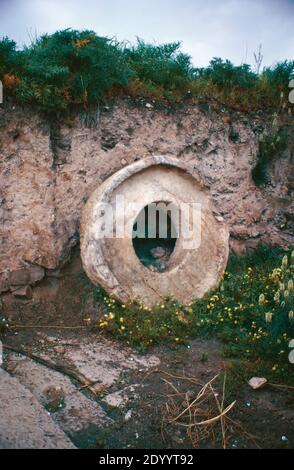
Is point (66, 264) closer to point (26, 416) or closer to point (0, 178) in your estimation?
point (0, 178)

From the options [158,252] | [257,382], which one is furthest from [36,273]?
[257,382]

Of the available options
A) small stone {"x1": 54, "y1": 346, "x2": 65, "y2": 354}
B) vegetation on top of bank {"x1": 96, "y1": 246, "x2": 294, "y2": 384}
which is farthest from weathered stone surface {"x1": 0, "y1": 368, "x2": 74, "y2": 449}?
vegetation on top of bank {"x1": 96, "y1": 246, "x2": 294, "y2": 384}

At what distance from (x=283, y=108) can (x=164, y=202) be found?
2.62 meters

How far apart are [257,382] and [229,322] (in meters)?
0.83

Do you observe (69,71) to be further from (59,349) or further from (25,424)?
(25,424)

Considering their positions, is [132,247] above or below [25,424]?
above

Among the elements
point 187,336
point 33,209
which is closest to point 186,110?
point 33,209

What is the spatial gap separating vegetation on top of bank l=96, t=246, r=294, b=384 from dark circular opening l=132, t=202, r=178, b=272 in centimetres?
87

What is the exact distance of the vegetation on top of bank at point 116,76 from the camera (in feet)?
11.9

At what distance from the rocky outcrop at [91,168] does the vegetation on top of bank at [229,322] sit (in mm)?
860

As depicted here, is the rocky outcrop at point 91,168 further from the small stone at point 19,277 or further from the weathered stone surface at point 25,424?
the weathered stone surface at point 25,424

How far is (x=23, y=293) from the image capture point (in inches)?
143

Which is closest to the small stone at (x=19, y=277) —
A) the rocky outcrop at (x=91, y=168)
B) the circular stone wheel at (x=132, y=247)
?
the rocky outcrop at (x=91, y=168)

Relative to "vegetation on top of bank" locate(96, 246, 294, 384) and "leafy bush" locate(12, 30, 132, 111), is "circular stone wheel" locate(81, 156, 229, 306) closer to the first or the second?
"vegetation on top of bank" locate(96, 246, 294, 384)
